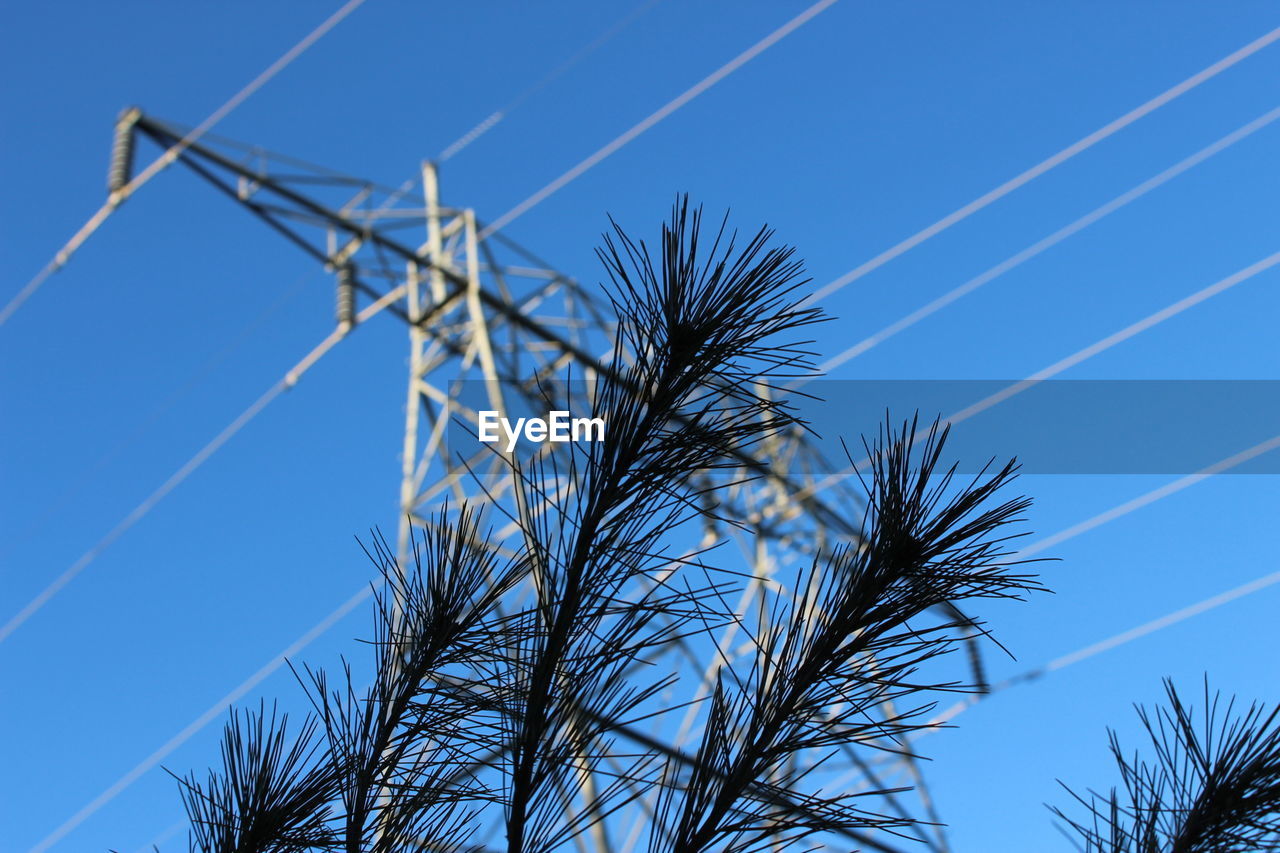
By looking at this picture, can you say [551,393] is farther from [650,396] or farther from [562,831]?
[562,831]

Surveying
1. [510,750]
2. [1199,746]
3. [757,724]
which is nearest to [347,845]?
[510,750]

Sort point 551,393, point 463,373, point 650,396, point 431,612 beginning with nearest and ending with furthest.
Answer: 1. point 650,396
2. point 431,612
3. point 551,393
4. point 463,373

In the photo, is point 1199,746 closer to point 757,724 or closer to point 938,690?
point 938,690

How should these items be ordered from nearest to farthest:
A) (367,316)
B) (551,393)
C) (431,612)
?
(431,612), (551,393), (367,316)

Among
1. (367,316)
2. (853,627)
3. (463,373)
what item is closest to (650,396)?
(853,627)

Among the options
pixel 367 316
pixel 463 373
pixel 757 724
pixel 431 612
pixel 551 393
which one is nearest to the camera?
pixel 757 724

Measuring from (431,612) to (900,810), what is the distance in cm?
749

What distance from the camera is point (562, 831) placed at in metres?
1.17

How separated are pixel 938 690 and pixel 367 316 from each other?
25.6 ft

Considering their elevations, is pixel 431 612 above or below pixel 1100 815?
above

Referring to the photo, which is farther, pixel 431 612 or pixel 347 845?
pixel 431 612

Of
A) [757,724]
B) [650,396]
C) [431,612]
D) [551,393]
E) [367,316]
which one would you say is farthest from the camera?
→ [367,316]

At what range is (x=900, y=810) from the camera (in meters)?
8.25

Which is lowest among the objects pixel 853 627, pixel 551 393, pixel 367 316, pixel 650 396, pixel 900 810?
pixel 853 627
